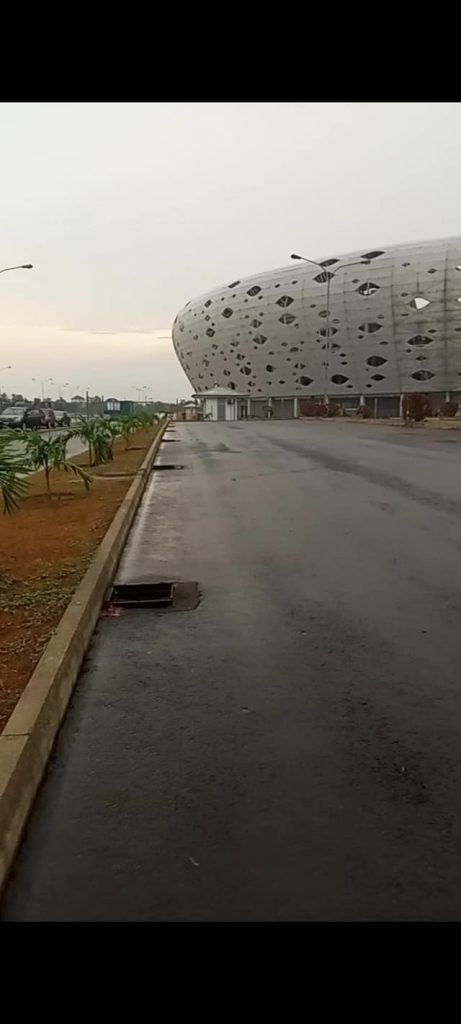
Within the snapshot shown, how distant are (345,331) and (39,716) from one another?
86092mm

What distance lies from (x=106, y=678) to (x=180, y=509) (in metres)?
7.05

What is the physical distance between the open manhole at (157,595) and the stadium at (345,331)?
67.8 metres

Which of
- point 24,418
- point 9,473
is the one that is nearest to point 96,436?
point 9,473

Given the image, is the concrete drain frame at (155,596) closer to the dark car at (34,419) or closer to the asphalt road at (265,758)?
the asphalt road at (265,758)

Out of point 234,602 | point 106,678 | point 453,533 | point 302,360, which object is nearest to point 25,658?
point 106,678

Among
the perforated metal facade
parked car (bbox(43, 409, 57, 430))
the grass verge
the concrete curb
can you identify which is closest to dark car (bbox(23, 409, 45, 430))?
parked car (bbox(43, 409, 57, 430))

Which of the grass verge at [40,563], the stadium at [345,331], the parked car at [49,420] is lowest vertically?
the grass verge at [40,563]

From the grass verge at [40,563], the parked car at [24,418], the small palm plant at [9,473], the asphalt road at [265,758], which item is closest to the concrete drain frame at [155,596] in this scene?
the asphalt road at [265,758]

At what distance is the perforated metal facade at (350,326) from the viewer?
80.2 meters

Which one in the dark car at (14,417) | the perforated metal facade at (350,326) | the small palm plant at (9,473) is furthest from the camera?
the perforated metal facade at (350,326)

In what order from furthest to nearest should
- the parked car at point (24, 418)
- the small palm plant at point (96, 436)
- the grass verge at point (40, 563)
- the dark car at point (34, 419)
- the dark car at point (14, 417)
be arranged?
1. the dark car at point (34, 419)
2. the parked car at point (24, 418)
3. the dark car at point (14, 417)
4. the small palm plant at point (96, 436)
5. the grass verge at point (40, 563)
